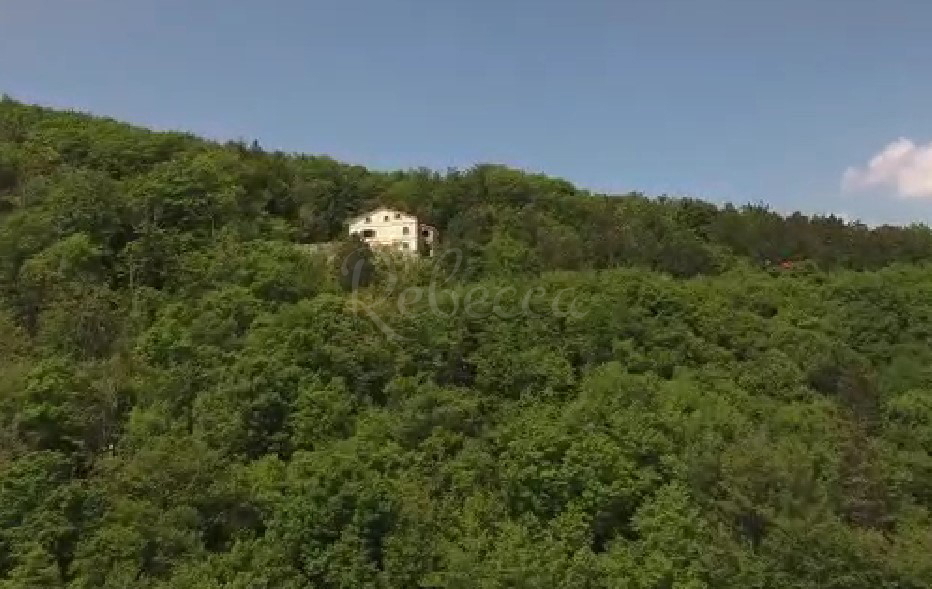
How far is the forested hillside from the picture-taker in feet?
82.8

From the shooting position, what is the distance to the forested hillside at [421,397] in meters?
25.2

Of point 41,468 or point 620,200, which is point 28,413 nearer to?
point 41,468

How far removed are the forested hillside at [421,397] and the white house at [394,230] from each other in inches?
47.0

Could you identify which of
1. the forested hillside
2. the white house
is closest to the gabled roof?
the white house

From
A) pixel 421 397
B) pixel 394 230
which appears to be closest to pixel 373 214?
pixel 394 230

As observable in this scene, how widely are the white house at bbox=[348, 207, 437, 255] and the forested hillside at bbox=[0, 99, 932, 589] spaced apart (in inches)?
47.0

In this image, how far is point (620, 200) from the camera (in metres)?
55.0

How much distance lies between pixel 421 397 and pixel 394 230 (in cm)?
1629

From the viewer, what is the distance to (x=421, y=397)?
31578mm

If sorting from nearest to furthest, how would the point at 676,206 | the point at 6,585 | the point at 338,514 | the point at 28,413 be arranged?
1. the point at 6,585
2. the point at 338,514
3. the point at 28,413
4. the point at 676,206

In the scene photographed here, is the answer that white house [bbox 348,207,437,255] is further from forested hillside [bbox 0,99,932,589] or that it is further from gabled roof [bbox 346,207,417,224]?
forested hillside [bbox 0,99,932,589]

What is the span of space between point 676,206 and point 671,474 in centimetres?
2896

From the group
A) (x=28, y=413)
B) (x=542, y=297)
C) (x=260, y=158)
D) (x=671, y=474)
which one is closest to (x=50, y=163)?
(x=260, y=158)

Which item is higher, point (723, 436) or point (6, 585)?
point (723, 436)
